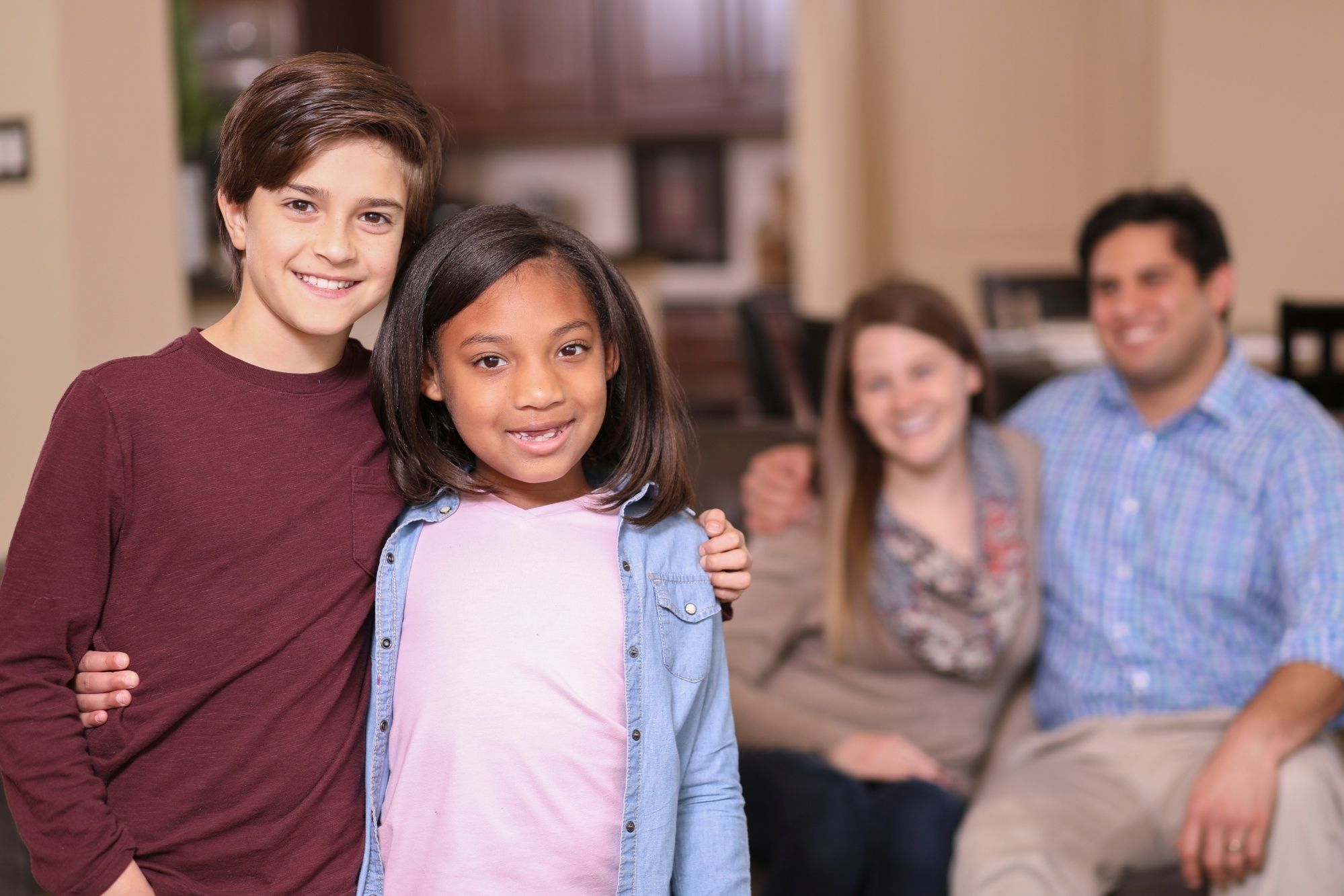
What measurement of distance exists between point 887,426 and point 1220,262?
0.62 meters

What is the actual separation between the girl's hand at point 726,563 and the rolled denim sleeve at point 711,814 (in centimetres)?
4

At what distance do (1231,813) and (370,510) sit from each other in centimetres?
111

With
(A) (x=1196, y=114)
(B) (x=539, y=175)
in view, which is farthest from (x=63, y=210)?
(B) (x=539, y=175)

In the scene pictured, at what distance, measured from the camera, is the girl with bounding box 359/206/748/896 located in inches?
45.8

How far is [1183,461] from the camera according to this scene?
1.96m

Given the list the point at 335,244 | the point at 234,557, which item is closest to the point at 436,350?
the point at 335,244

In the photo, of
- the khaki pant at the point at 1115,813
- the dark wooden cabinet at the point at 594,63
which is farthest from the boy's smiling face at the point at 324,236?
the dark wooden cabinet at the point at 594,63

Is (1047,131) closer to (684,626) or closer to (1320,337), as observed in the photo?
(1320,337)

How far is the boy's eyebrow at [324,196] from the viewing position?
1.12 m

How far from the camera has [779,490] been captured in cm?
210

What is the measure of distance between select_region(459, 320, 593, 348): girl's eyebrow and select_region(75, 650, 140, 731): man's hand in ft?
1.34

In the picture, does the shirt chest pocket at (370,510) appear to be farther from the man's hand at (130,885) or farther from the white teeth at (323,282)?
the man's hand at (130,885)

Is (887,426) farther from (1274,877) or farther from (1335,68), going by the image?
(1335,68)

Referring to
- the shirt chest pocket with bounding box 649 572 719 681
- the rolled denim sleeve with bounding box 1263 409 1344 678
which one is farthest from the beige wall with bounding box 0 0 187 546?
the rolled denim sleeve with bounding box 1263 409 1344 678
